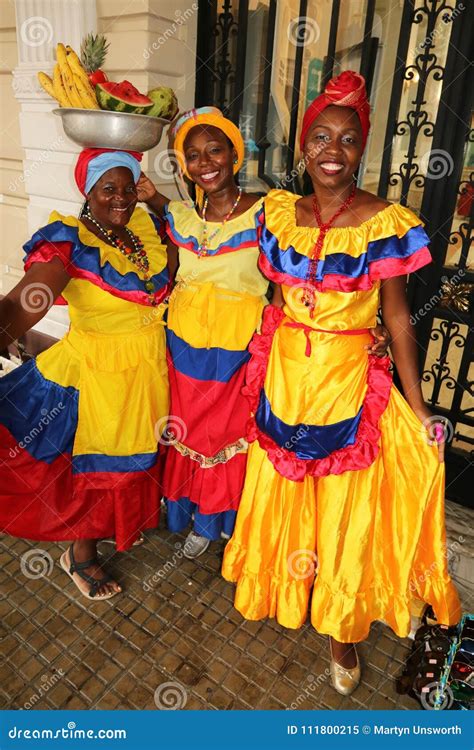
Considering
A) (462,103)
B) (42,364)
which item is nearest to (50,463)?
(42,364)

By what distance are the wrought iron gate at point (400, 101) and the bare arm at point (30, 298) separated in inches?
61.1

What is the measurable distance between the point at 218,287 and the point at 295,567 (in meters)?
1.22

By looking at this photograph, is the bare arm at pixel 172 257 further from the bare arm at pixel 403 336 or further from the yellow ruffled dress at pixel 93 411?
the bare arm at pixel 403 336

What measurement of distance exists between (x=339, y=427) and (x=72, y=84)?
171cm

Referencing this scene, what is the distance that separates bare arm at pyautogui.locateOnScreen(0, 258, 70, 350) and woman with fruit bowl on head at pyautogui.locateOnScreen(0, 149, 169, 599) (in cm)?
5

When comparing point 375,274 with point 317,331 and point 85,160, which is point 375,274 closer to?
point 317,331

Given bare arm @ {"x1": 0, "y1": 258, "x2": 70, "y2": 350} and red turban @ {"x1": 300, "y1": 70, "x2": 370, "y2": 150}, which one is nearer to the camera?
red turban @ {"x1": 300, "y1": 70, "x2": 370, "y2": 150}

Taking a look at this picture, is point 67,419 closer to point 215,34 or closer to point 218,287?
point 218,287

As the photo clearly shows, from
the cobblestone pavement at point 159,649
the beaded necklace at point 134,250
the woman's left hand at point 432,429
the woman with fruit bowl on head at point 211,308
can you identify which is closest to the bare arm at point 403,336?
the woman's left hand at point 432,429

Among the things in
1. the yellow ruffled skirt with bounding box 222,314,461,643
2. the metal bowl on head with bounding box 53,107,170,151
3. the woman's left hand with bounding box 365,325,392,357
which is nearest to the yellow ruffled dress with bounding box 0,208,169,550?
the metal bowl on head with bounding box 53,107,170,151

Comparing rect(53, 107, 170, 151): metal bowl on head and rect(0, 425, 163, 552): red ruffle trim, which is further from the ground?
rect(53, 107, 170, 151): metal bowl on head

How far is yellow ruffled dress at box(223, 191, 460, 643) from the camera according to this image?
1903 mm

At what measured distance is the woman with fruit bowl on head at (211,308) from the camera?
223 cm

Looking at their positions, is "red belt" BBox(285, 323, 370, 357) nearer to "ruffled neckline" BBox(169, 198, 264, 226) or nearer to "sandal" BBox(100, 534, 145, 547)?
"ruffled neckline" BBox(169, 198, 264, 226)
